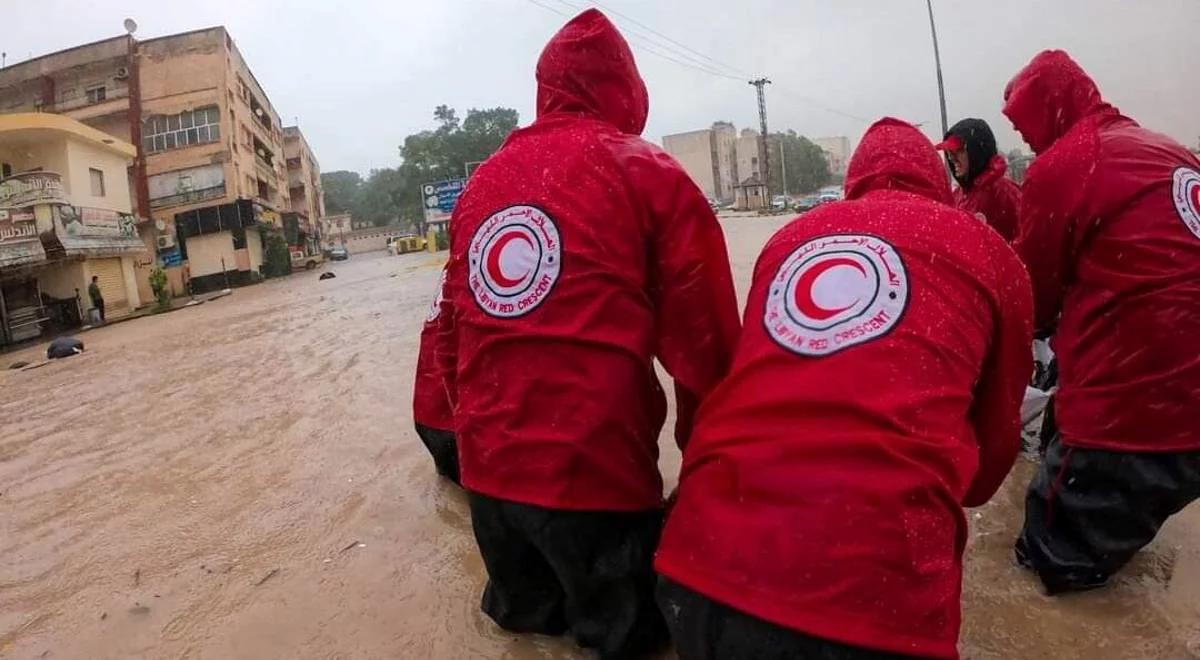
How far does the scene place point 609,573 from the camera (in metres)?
1.82

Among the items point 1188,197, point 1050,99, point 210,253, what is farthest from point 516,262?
point 210,253

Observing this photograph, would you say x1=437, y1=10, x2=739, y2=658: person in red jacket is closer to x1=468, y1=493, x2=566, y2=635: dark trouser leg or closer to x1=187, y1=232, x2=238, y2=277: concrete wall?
x1=468, y1=493, x2=566, y2=635: dark trouser leg

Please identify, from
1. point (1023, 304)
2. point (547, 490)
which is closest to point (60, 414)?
point (547, 490)

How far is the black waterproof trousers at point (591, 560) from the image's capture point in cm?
177

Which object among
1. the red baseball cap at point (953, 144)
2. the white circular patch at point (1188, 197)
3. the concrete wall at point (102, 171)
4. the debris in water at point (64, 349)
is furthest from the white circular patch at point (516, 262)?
the concrete wall at point (102, 171)

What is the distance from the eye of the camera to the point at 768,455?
1274mm

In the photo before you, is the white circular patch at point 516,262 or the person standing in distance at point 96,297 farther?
the person standing in distance at point 96,297

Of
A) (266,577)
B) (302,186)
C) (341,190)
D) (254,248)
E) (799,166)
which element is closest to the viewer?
(266,577)

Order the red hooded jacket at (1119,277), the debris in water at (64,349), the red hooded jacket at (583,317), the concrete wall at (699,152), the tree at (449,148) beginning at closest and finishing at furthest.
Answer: the red hooded jacket at (583,317), the red hooded jacket at (1119,277), the debris in water at (64,349), the tree at (449,148), the concrete wall at (699,152)

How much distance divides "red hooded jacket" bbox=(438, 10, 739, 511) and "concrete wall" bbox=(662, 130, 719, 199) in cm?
6871

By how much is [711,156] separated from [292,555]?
70.2 meters

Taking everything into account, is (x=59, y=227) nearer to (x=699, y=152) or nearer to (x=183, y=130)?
(x=183, y=130)

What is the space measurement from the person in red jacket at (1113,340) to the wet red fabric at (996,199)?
5.95ft

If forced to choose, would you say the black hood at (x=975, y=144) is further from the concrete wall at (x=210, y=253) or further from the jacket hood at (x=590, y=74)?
the concrete wall at (x=210, y=253)
